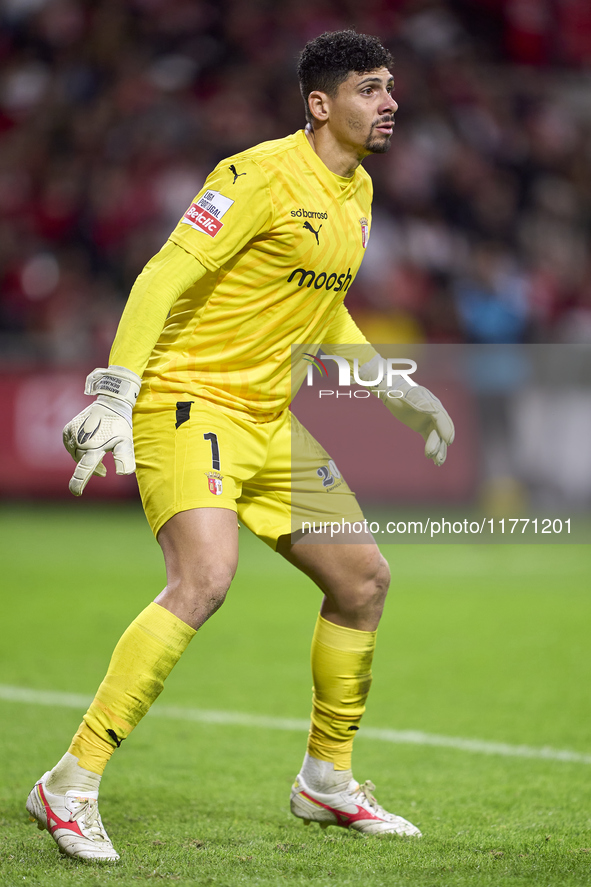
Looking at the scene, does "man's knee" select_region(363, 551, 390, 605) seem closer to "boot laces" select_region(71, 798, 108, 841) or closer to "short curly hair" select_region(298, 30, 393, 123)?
"boot laces" select_region(71, 798, 108, 841)

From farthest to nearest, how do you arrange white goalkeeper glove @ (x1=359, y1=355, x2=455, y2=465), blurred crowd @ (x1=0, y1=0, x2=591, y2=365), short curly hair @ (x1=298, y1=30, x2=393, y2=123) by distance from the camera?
1. blurred crowd @ (x1=0, y1=0, x2=591, y2=365)
2. white goalkeeper glove @ (x1=359, y1=355, x2=455, y2=465)
3. short curly hair @ (x1=298, y1=30, x2=393, y2=123)

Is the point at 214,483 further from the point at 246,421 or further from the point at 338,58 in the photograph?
the point at 338,58

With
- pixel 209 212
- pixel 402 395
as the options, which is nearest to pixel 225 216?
pixel 209 212

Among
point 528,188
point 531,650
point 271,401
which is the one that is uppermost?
point 528,188

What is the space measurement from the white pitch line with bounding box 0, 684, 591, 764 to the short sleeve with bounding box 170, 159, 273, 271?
2.38 meters

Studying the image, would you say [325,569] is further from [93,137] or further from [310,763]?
[93,137]

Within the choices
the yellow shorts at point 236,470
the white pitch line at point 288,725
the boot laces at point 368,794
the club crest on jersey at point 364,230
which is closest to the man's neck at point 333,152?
the club crest on jersey at point 364,230

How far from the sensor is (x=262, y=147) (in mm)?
3439

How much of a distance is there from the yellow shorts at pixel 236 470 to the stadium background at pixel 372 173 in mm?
6791

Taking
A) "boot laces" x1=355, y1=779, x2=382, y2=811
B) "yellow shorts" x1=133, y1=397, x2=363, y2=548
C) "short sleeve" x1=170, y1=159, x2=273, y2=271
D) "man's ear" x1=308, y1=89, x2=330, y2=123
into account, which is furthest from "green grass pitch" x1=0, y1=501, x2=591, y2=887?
"man's ear" x1=308, y1=89, x2=330, y2=123

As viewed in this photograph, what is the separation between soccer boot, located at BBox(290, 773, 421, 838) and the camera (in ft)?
11.7

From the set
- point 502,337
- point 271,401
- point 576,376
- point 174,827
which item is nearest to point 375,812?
point 174,827

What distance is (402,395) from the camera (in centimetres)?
390

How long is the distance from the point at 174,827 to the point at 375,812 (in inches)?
25.6
